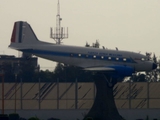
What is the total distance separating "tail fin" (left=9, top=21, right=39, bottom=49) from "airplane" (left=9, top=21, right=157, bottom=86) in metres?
1.68

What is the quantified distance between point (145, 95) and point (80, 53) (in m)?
19.4

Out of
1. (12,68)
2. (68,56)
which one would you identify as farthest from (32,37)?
(12,68)

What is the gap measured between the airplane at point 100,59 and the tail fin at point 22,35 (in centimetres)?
168

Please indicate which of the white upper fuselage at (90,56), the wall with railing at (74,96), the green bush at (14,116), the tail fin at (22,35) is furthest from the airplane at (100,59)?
the wall with railing at (74,96)

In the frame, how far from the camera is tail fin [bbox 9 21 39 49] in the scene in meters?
75.5

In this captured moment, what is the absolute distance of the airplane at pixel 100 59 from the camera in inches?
2835

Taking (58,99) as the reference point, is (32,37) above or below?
above

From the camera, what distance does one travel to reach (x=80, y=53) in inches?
2837

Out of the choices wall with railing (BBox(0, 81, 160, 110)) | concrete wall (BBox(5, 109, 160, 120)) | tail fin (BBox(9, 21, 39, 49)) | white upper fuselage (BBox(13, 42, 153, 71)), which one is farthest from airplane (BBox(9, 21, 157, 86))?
wall with railing (BBox(0, 81, 160, 110))

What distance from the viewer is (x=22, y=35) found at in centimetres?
7619

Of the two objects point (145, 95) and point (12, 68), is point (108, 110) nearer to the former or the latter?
point (145, 95)

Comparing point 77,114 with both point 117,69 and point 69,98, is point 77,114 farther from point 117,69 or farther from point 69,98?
point 117,69

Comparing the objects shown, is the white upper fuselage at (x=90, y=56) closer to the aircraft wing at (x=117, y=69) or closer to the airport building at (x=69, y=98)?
the aircraft wing at (x=117, y=69)

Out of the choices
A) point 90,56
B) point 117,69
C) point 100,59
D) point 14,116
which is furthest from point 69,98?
point 117,69
